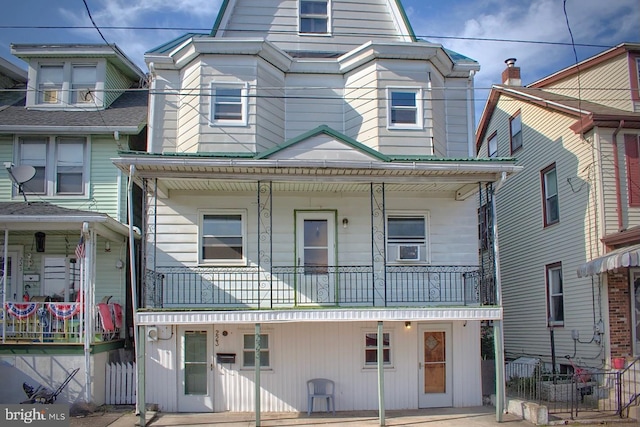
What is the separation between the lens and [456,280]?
1583 cm

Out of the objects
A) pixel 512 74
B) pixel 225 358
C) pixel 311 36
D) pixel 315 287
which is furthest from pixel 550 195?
pixel 225 358

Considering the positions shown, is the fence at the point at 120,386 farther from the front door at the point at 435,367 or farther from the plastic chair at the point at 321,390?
the front door at the point at 435,367

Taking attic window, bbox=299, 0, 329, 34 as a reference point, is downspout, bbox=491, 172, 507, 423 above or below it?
below

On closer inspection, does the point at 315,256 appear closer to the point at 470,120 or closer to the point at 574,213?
the point at 470,120

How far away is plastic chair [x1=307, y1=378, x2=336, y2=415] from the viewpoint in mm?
14797

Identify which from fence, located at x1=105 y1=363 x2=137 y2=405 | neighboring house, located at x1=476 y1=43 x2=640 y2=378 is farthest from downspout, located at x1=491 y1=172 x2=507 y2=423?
fence, located at x1=105 y1=363 x2=137 y2=405

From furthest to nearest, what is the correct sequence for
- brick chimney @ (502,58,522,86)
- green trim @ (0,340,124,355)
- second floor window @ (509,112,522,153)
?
1. brick chimney @ (502,58,522,86)
2. second floor window @ (509,112,522,153)
3. green trim @ (0,340,124,355)

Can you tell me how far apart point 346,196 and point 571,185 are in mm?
6064

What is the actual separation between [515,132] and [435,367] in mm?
9071

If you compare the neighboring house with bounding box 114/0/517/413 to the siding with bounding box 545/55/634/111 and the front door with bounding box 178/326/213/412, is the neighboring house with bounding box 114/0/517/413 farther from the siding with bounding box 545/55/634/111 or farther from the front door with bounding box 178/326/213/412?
the siding with bounding box 545/55/634/111

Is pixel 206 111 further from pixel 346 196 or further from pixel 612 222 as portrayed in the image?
pixel 612 222

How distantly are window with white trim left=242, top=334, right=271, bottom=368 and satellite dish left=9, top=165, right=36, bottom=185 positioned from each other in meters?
6.71

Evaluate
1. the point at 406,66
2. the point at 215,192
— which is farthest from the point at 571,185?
the point at 215,192

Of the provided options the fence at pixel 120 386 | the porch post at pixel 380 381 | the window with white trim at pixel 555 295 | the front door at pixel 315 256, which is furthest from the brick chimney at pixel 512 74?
the fence at pixel 120 386
